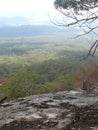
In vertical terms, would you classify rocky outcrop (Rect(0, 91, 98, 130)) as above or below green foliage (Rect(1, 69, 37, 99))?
above

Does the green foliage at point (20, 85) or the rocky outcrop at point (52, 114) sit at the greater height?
the rocky outcrop at point (52, 114)

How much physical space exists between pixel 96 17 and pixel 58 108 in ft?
14.2

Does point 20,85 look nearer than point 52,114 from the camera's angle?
No

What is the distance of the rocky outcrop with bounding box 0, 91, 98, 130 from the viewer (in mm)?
12727

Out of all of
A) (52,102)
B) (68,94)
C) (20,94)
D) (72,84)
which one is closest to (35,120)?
(52,102)

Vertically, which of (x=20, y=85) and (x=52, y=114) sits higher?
(x=52, y=114)

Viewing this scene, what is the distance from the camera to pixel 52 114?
14.0m

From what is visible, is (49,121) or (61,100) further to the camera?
(61,100)

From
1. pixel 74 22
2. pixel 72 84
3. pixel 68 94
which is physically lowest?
pixel 72 84

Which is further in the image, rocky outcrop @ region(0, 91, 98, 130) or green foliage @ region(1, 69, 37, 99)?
green foliage @ region(1, 69, 37, 99)

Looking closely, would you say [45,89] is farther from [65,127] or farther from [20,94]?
[65,127]

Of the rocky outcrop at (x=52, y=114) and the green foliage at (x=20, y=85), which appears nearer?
the rocky outcrop at (x=52, y=114)

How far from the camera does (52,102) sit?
16250 millimetres

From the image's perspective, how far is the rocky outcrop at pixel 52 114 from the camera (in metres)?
12.7
